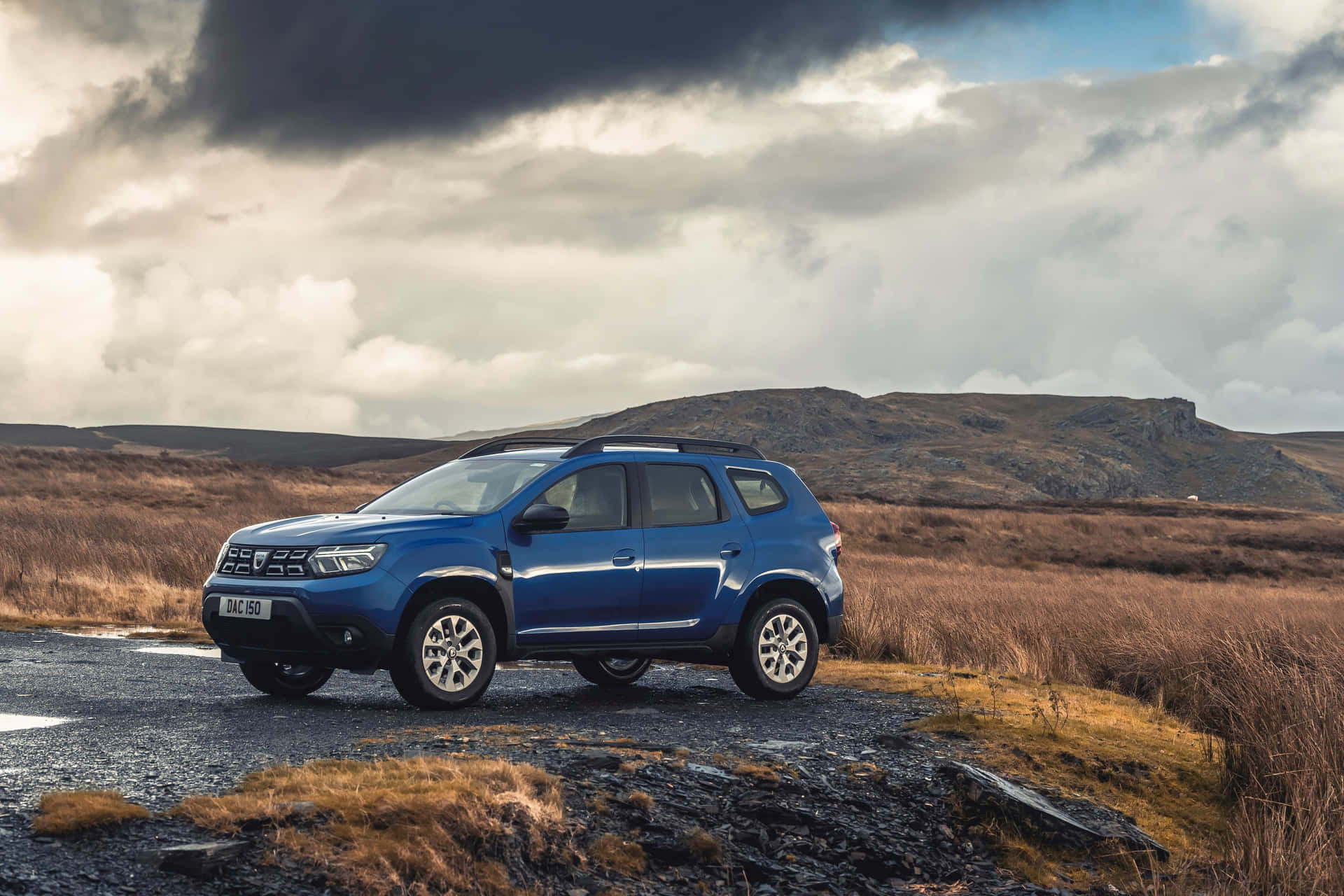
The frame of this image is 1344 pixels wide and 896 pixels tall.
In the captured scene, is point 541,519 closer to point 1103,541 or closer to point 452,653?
point 452,653

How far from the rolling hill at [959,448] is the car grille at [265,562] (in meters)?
97.8

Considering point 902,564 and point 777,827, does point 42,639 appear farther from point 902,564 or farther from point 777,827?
point 902,564

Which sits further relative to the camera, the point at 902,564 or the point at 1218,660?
the point at 902,564

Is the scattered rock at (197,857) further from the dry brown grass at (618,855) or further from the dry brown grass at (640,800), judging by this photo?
the dry brown grass at (640,800)

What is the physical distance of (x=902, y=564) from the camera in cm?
3244

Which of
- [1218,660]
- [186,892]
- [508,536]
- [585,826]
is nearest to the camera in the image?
[186,892]

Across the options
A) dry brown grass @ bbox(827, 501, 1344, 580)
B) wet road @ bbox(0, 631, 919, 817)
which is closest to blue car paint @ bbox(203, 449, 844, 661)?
wet road @ bbox(0, 631, 919, 817)

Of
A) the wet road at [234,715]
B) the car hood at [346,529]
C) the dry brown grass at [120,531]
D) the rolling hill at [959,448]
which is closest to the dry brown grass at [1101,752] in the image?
the wet road at [234,715]

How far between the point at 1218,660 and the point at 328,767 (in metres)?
8.56

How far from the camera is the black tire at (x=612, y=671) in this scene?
11.1 meters

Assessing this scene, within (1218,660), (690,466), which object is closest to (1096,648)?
(1218,660)

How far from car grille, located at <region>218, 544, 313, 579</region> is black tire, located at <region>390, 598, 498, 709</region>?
879 mm

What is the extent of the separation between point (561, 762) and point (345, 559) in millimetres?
2490

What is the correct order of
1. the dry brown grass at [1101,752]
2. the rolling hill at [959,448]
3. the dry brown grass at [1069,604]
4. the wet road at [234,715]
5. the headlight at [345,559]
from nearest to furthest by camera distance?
the wet road at [234,715]
the dry brown grass at [1101,752]
the dry brown grass at [1069,604]
the headlight at [345,559]
the rolling hill at [959,448]
